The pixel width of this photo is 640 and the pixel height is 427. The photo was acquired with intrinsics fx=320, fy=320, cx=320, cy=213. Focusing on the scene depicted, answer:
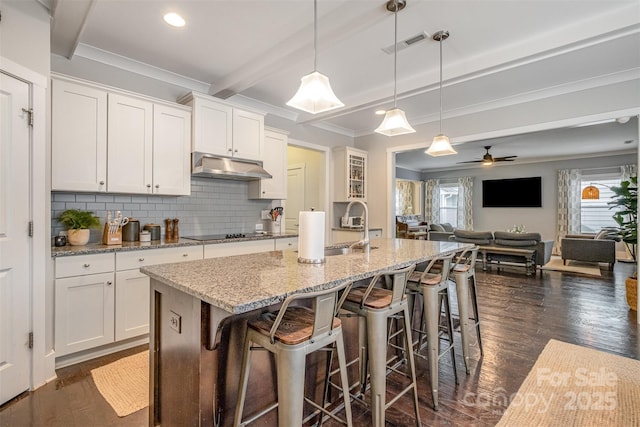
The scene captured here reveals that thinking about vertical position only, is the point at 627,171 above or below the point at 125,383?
above

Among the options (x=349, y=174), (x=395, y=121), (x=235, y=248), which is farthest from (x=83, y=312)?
(x=349, y=174)

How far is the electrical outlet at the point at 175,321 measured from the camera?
1457 millimetres

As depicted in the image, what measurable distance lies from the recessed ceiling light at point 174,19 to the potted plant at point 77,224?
1714 millimetres

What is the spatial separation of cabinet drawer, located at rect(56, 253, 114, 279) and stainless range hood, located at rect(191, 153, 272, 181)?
3.90ft

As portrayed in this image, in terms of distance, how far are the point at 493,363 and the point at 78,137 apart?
12.5ft

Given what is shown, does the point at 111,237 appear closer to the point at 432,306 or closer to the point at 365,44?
the point at 432,306

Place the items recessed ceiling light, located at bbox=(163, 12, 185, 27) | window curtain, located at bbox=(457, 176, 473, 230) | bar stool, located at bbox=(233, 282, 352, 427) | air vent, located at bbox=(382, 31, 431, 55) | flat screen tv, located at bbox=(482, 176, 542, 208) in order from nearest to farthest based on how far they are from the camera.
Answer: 1. bar stool, located at bbox=(233, 282, 352, 427)
2. recessed ceiling light, located at bbox=(163, 12, 185, 27)
3. air vent, located at bbox=(382, 31, 431, 55)
4. flat screen tv, located at bbox=(482, 176, 542, 208)
5. window curtain, located at bbox=(457, 176, 473, 230)

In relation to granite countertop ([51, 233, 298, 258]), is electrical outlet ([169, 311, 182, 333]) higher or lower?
lower

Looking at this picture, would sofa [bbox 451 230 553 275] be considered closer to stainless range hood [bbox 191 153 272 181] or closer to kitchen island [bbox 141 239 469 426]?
stainless range hood [bbox 191 153 272 181]

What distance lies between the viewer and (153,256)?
2.80 m

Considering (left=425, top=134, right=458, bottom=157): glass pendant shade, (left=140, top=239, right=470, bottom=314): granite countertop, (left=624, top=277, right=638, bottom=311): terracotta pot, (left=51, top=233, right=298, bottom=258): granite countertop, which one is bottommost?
(left=624, top=277, right=638, bottom=311): terracotta pot

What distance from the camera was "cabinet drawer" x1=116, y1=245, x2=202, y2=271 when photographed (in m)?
2.62

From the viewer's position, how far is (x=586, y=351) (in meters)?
2.72

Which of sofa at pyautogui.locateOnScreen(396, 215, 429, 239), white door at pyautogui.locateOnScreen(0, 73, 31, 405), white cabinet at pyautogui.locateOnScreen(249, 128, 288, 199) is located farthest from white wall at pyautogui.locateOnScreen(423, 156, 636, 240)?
white door at pyautogui.locateOnScreen(0, 73, 31, 405)
